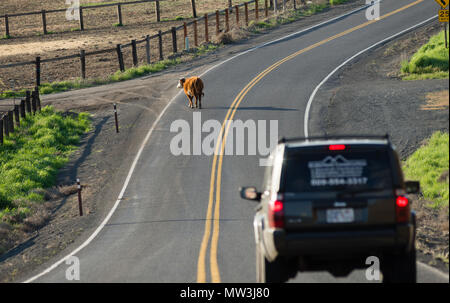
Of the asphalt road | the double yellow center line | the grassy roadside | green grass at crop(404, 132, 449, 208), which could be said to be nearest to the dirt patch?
green grass at crop(404, 132, 449, 208)

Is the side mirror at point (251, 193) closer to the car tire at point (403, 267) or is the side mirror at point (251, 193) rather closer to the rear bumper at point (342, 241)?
the rear bumper at point (342, 241)

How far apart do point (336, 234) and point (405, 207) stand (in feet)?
2.85

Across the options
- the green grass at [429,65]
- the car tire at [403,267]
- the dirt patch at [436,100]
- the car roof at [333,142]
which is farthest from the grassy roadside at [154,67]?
the car tire at [403,267]

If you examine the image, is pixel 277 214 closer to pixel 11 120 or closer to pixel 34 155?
pixel 34 155

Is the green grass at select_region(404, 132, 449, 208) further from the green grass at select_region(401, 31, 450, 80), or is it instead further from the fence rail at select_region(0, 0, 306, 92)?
the fence rail at select_region(0, 0, 306, 92)

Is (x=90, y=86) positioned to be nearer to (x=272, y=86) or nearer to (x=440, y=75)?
(x=272, y=86)

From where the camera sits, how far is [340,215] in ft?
27.2

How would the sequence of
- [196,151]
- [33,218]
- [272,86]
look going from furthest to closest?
[272,86] < [196,151] < [33,218]

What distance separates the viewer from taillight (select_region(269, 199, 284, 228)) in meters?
8.31

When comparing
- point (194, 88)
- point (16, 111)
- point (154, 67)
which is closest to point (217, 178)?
point (194, 88)

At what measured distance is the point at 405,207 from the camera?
27.1 ft

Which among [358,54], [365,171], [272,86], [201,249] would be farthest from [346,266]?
[358,54]

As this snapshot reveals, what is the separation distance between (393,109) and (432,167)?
715cm

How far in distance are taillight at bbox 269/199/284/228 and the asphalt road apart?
2.43 metres
